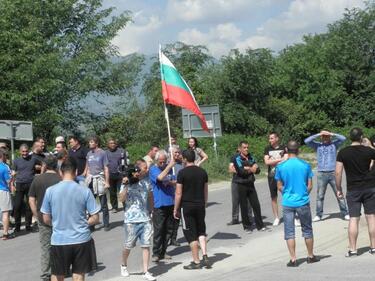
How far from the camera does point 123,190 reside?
8.44 m

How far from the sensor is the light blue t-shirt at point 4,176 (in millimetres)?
11852

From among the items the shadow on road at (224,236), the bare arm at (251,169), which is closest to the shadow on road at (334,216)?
the bare arm at (251,169)

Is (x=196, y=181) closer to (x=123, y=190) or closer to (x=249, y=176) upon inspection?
(x=123, y=190)

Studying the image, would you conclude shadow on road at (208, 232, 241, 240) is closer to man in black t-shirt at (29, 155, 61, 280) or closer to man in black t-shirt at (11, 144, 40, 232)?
man in black t-shirt at (29, 155, 61, 280)

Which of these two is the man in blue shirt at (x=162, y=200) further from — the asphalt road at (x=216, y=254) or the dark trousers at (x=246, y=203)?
the dark trousers at (x=246, y=203)

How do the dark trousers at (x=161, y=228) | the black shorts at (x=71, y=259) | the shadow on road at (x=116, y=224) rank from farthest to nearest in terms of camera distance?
the shadow on road at (x=116, y=224) → the dark trousers at (x=161, y=228) → the black shorts at (x=71, y=259)

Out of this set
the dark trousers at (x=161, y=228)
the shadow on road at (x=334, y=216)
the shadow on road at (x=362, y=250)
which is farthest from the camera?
the shadow on road at (x=334, y=216)

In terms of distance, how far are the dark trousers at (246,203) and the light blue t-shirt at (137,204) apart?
3.26m

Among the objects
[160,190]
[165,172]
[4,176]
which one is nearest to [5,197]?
[4,176]

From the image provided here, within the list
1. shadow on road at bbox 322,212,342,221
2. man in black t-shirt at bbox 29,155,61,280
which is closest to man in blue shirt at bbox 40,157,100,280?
man in black t-shirt at bbox 29,155,61,280

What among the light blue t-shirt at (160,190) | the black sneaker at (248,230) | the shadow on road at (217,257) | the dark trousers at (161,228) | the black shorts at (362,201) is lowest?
the shadow on road at (217,257)

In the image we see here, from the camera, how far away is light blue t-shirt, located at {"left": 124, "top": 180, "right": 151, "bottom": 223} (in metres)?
8.32

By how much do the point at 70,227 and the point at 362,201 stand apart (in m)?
4.59

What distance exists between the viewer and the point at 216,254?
958cm
